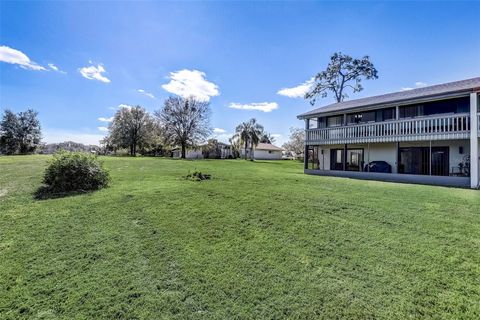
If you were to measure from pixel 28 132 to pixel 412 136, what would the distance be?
2422 inches

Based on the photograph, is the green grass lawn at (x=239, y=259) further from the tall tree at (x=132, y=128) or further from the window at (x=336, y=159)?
the tall tree at (x=132, y=128)

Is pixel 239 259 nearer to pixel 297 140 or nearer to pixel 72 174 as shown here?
pixel 72 174

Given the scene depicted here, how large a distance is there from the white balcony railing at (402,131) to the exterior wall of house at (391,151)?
152 cm

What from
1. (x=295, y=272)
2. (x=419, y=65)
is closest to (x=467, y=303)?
(x=295, y=272)

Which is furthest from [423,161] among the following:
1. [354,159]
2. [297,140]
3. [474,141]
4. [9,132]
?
[9,132]

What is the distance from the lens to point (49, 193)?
8.33m

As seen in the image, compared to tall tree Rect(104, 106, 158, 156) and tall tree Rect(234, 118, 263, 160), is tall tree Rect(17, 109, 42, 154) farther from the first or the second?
tall tree Rect(234, 118, 263, 160)

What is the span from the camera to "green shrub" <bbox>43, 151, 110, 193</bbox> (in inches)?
343

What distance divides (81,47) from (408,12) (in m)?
17.5

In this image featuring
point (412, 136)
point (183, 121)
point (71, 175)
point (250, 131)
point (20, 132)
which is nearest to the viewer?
point (71, 175)

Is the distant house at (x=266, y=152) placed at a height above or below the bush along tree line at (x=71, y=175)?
above

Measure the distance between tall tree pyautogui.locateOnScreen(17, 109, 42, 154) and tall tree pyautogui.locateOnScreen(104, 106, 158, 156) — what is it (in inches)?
540

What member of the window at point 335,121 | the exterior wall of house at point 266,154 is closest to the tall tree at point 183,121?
the exterior wall of house at point 266,154

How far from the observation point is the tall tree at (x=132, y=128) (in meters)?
50.2
